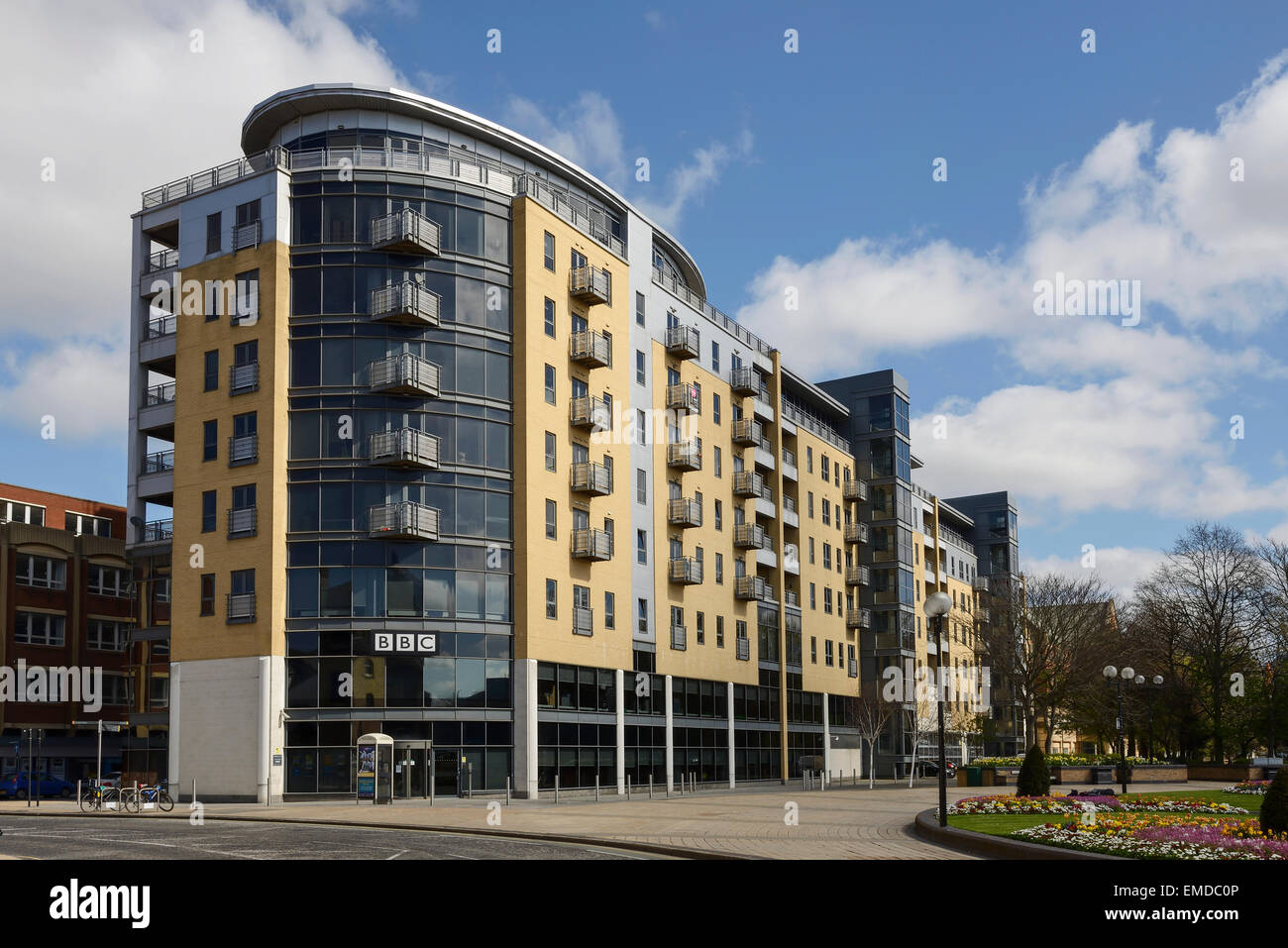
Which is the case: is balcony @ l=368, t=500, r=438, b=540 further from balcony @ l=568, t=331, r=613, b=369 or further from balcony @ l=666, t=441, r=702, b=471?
balcony @ l=666, t=441, r=702, b=471

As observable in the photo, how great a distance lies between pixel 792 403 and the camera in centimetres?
8300

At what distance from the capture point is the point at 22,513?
250 ft

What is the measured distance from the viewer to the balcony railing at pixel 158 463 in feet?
169

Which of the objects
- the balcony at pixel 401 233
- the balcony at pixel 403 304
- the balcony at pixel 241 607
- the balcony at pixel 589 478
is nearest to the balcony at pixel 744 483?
the balcony at pixel 589 478

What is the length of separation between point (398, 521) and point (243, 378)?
8.74 metres

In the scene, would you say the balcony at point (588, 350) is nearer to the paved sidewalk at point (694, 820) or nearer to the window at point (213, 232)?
the window at point (213, 232)

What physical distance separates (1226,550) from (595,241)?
45174 mm

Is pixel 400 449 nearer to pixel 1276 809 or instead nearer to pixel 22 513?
pixel 1276 809

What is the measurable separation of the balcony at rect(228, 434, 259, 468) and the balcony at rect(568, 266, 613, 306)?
607 inches

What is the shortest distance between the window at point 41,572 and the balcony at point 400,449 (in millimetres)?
34610
